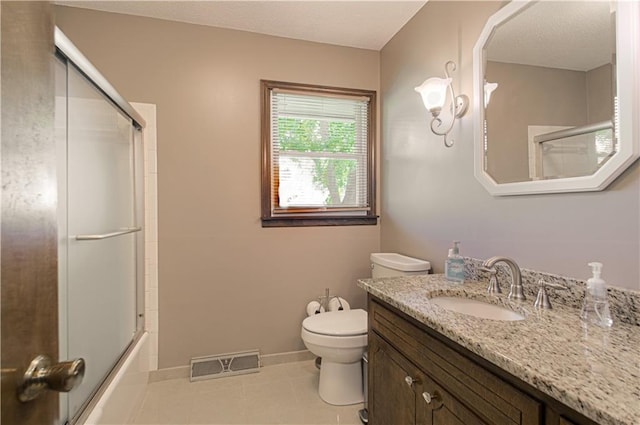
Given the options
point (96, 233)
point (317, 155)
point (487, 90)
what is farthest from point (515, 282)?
point (96, 233)

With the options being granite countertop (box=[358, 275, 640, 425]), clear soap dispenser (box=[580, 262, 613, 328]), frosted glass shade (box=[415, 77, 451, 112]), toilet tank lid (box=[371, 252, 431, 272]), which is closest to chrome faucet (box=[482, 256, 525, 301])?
granite countertop (box=[358, 275, 640, 425])

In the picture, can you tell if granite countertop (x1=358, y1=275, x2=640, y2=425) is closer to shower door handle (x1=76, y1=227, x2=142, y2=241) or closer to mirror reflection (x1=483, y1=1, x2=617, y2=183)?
mirror reflection (x1=483, y1=1, x2=617, y2=183)

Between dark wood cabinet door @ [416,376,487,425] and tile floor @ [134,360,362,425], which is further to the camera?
tile floor @ [134,360,362,425]

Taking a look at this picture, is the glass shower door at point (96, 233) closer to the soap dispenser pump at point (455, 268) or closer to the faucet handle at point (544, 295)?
the soap dispenser pump at point (455, 268)

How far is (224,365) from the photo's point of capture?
7.13 ft

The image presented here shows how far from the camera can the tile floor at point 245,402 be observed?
173 cm

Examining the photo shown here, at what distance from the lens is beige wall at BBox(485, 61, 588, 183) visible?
1142 mm

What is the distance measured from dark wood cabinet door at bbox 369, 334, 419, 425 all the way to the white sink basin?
0.28m

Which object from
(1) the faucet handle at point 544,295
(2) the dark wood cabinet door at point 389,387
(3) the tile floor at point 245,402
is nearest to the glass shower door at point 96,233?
(3) the tile floor at point 245,402

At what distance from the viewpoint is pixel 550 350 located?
76cm

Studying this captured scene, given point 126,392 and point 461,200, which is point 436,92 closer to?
Answer: point 461,200

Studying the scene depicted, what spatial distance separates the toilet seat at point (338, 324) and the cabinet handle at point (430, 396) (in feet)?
2.46

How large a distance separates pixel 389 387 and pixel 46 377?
115 centimetres

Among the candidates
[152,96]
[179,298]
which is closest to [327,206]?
[179,298]
